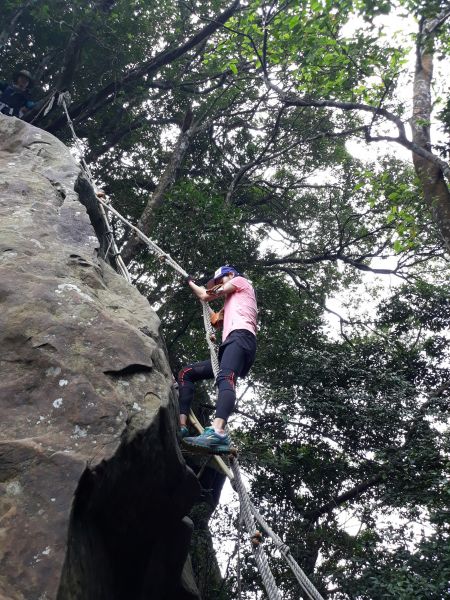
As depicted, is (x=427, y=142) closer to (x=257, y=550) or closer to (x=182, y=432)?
(x=182, y=432)

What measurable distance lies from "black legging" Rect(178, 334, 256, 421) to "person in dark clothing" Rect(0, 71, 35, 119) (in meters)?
6.79

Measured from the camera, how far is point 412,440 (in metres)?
6.61

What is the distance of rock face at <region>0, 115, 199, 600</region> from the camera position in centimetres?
240

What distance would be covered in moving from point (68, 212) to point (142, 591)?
3.13 metres

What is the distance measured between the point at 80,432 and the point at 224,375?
1.35 m

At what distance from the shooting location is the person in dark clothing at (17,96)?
9.15 meters

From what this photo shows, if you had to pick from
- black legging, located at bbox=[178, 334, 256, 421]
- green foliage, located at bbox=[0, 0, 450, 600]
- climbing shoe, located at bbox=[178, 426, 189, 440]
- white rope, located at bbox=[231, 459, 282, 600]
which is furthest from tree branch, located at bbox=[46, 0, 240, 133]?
white rope, located at bbox=[231, 459, 282, 600]

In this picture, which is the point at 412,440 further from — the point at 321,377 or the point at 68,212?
the point at 68,212

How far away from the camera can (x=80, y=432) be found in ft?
9.18

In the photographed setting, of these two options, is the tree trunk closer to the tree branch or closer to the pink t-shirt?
the pink t-shirt

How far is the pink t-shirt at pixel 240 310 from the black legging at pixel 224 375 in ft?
0.57

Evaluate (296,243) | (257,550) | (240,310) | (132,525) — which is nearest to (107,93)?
(296,243)

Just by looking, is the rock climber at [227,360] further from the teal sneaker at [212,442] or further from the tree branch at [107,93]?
the tree branch at [107,93]

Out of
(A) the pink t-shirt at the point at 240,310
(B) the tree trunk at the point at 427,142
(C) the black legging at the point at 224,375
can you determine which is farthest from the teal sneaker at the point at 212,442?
(B) the tree trunk at the point at 427,142
